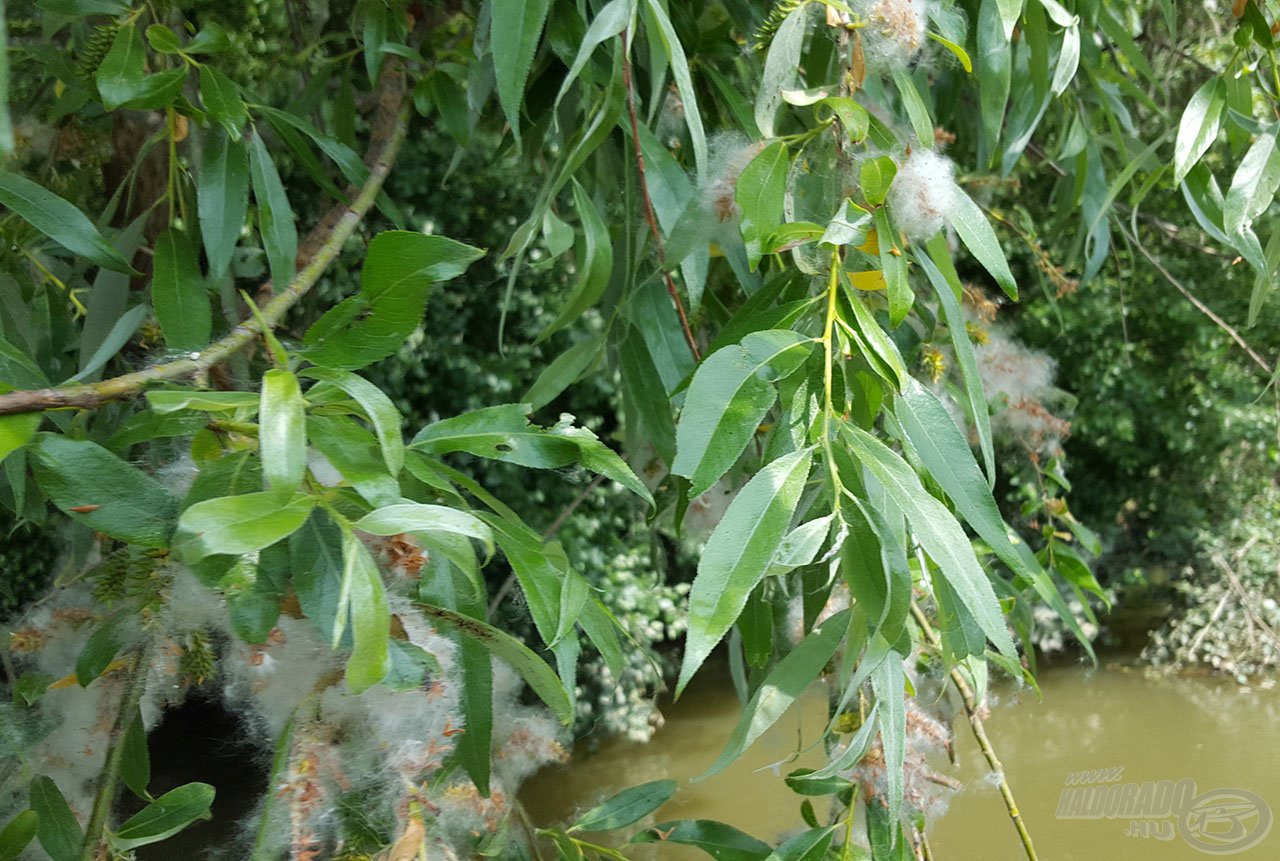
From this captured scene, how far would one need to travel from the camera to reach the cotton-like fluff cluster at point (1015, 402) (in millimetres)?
1167

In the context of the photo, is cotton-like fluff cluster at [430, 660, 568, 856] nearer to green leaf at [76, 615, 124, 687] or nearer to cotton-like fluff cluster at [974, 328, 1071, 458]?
green leaf at [76, 615, 124, 687]

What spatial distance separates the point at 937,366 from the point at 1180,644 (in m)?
3.29

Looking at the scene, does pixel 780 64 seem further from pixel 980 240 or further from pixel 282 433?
pixel 282 433

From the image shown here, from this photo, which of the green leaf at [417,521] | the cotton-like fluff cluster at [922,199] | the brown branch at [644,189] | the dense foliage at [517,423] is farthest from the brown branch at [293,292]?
the cotton-like fluff cluster at [922,199]

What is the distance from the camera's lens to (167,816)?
1.71 ft

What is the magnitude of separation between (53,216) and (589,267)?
1.07ft

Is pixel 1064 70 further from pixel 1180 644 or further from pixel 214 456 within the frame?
pixel 1180 644

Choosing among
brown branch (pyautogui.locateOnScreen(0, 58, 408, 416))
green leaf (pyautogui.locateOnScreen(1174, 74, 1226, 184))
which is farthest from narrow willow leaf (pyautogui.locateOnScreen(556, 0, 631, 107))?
green leaf (pyautogui.locateOnScreen(1174, 74, 1226, 184))

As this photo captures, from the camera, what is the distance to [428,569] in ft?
1.64

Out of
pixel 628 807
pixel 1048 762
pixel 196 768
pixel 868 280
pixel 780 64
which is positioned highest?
pixel 780 64

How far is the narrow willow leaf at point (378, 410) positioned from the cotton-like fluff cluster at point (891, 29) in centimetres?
33

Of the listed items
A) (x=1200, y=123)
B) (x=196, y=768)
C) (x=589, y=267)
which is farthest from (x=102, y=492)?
(x=196, y=768)

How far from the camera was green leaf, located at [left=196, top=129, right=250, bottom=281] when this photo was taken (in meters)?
0.71

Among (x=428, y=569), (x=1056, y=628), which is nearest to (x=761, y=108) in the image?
(x=428, y=569)
